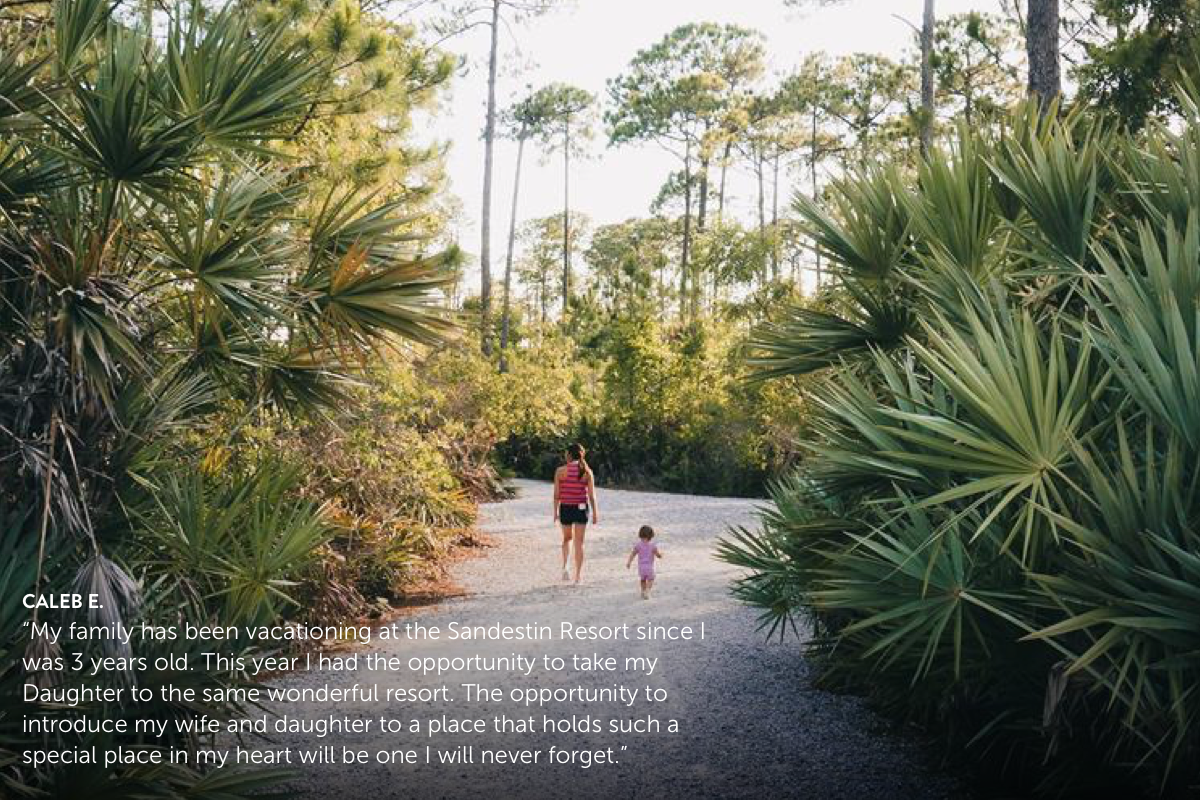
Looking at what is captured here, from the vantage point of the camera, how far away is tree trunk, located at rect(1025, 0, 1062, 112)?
Result: 8703mm

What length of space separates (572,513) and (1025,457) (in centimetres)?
791

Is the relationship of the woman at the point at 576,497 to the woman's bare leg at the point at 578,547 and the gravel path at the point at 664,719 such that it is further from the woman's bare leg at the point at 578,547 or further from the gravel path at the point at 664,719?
the gravel path at the point at 664,719

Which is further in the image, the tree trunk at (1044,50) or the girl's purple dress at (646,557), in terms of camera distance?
the girl's purple dress at (646,557)

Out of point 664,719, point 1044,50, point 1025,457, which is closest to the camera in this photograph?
point 1025,457

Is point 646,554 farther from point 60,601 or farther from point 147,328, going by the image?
point 60,601

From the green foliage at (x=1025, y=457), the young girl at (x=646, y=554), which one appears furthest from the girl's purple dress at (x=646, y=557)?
the green foliage at (x=1025, y=457)

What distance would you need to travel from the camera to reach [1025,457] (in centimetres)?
370

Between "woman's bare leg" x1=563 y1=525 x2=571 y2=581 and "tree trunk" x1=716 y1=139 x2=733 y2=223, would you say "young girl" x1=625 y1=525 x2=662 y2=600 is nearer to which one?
"woman's bare leg" x1=563 y1=525 x2=571 y2=581

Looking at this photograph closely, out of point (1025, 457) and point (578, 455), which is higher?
point (1025, 457)

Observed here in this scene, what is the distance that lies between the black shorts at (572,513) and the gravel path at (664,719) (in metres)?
0.70

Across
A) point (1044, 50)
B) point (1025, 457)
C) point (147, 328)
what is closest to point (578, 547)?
point (1044, 50)

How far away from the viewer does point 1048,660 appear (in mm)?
4320

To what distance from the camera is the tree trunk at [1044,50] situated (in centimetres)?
870

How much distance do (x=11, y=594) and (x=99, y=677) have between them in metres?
0.49
